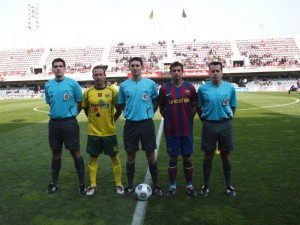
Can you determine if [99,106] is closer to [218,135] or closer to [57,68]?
[57,68]

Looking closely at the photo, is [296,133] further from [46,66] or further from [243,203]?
[46,66]

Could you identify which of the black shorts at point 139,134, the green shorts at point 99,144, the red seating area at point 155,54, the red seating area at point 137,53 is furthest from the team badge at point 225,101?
the red seating area at point 137,53

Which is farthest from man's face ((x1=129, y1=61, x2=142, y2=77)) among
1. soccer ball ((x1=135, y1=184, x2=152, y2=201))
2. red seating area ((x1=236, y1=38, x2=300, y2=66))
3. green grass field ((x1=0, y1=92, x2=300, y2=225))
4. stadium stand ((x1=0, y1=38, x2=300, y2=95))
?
red seating area ((x1=236, y1=38, x2=300, y2=66))

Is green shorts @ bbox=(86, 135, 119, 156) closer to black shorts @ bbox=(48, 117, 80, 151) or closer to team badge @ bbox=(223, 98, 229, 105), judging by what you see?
black shorts @ bbox=(48, 117, 80, 151)

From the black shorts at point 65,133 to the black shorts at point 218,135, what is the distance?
79.4 inches

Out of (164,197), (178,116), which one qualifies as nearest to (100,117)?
(178,116)

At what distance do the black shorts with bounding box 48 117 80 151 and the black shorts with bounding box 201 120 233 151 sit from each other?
6.61 feet

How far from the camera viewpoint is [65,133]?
16.6 feet

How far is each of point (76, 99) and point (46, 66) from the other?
210ft

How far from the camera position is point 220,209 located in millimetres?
4352

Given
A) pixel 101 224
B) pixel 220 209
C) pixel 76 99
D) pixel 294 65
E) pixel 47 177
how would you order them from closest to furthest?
pixel 101 224 → pixel 220 209 → pixel 76 99 → pixel 47 177 → pixel 294 65

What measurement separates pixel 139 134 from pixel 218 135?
3.90ft

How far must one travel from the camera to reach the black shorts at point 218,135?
4.84 metres

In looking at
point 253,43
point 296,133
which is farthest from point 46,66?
point 296,133
